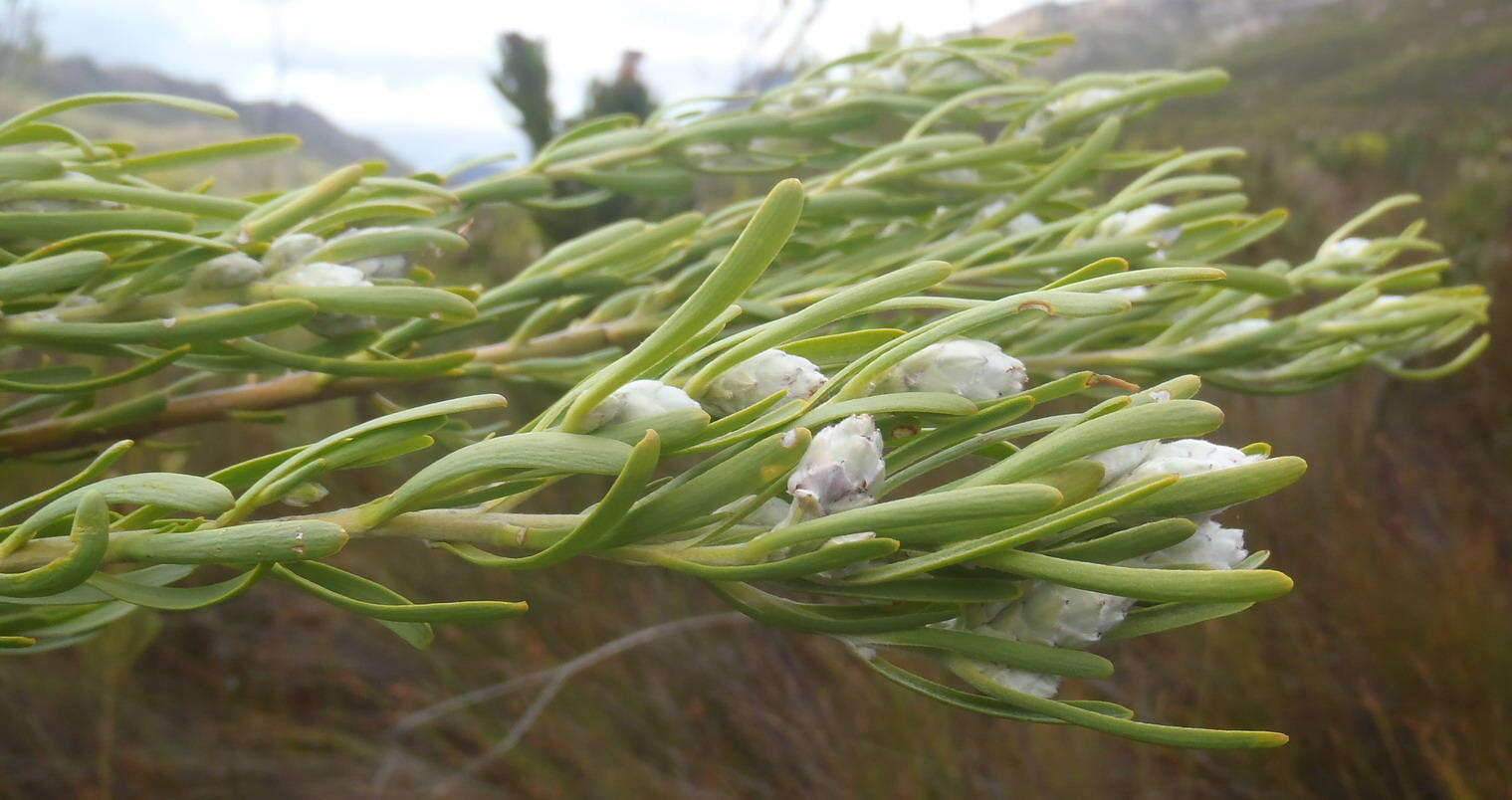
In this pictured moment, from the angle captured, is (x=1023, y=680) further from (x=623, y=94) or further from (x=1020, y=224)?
(x=623, y=94)

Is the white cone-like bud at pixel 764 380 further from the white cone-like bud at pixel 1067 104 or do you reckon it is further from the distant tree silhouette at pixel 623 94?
the distant tree silhouette at pixel 623 94

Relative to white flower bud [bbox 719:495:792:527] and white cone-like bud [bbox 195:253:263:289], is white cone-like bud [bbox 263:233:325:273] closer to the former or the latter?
white cone-like bud [bbox 195:253:263:289]

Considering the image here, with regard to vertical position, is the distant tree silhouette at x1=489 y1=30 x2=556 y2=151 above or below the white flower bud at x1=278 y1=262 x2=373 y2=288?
below

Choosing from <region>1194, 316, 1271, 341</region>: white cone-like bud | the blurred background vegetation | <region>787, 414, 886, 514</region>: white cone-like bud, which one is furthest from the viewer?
the blurred background vegetation

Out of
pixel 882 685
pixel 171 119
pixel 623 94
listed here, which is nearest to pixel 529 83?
pixel 623 94

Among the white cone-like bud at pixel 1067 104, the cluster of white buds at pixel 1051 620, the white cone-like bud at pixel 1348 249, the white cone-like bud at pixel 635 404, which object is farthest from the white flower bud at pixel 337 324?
the white cone-like bud at pixel 1348 249

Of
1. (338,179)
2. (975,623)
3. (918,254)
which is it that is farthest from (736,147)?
(975,623)

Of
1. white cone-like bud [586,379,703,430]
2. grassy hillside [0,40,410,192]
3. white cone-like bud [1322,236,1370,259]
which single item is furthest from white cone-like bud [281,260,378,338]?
grassy hillside [0,40,410,192]
